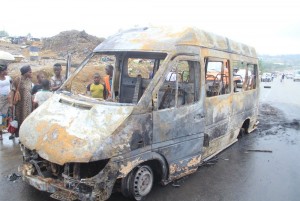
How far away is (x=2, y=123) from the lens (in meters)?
7.45

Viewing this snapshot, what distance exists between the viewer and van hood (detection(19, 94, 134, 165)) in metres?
3.79

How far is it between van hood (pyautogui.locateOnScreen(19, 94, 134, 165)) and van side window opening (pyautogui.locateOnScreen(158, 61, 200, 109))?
2.90 feet

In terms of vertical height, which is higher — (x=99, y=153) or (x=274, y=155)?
(x=99, y=153)

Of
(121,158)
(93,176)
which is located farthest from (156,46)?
(93,176)

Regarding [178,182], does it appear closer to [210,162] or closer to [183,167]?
[183,167]

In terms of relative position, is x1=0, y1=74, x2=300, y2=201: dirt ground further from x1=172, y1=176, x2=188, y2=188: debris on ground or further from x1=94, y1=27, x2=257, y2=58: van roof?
x1=94, y1=27, x2=257, y2=58: van roof

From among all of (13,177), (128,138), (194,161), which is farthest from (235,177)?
(13,177)

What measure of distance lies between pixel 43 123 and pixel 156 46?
1962mm

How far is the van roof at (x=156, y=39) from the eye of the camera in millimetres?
4861

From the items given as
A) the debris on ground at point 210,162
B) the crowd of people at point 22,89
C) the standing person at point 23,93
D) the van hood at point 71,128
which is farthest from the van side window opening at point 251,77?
the standing person at point 23,93

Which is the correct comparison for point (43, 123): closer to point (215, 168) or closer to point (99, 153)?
point (99, 153)

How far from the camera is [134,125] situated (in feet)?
13.6

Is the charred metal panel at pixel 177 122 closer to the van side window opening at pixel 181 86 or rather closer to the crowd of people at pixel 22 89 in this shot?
the van side window opening at pixel 181 86

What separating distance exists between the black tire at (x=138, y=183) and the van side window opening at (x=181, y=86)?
39.3 inches
